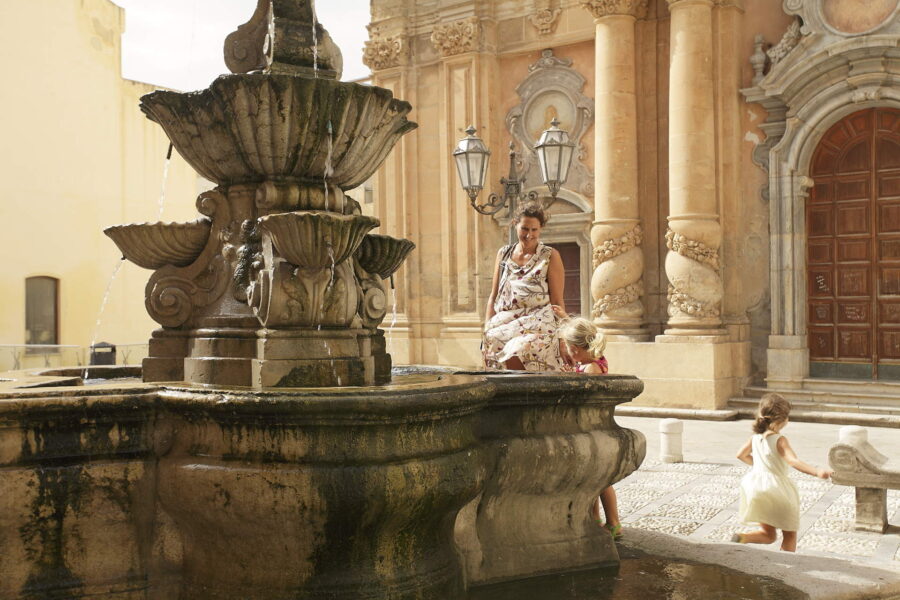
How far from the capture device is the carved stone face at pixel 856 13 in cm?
1280

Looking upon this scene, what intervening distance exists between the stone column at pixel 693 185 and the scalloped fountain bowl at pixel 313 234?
10.2 metres

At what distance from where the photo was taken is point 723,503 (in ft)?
24.4

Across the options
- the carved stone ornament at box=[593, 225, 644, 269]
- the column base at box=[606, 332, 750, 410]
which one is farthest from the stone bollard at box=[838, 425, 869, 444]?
the carved stone ornament at box=[593, 225, 644, 269]

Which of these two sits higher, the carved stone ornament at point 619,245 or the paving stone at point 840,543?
the carved stone ornament at point 619,245

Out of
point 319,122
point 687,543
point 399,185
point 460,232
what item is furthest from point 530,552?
point 399,185

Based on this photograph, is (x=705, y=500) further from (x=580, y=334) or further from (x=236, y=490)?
(x=236, y=490)

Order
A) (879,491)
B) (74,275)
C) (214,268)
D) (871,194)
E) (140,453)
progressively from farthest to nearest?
Answer: (74,275)
(871,194)
(879,491)
(214,268)
(140,453)

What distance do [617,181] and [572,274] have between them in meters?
2.46

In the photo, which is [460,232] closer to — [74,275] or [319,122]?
[319,122]

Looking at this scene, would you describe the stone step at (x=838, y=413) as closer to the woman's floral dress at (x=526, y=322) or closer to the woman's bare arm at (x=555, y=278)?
the woman's bare arm at (x=555, y=278)

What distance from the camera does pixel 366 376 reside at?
14.1 ft

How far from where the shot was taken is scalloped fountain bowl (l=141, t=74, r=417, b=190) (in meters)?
4.26

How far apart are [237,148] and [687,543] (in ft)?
9.81

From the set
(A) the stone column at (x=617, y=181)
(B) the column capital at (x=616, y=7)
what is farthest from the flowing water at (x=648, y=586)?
(B) the column capital at (x=616, y=7)
